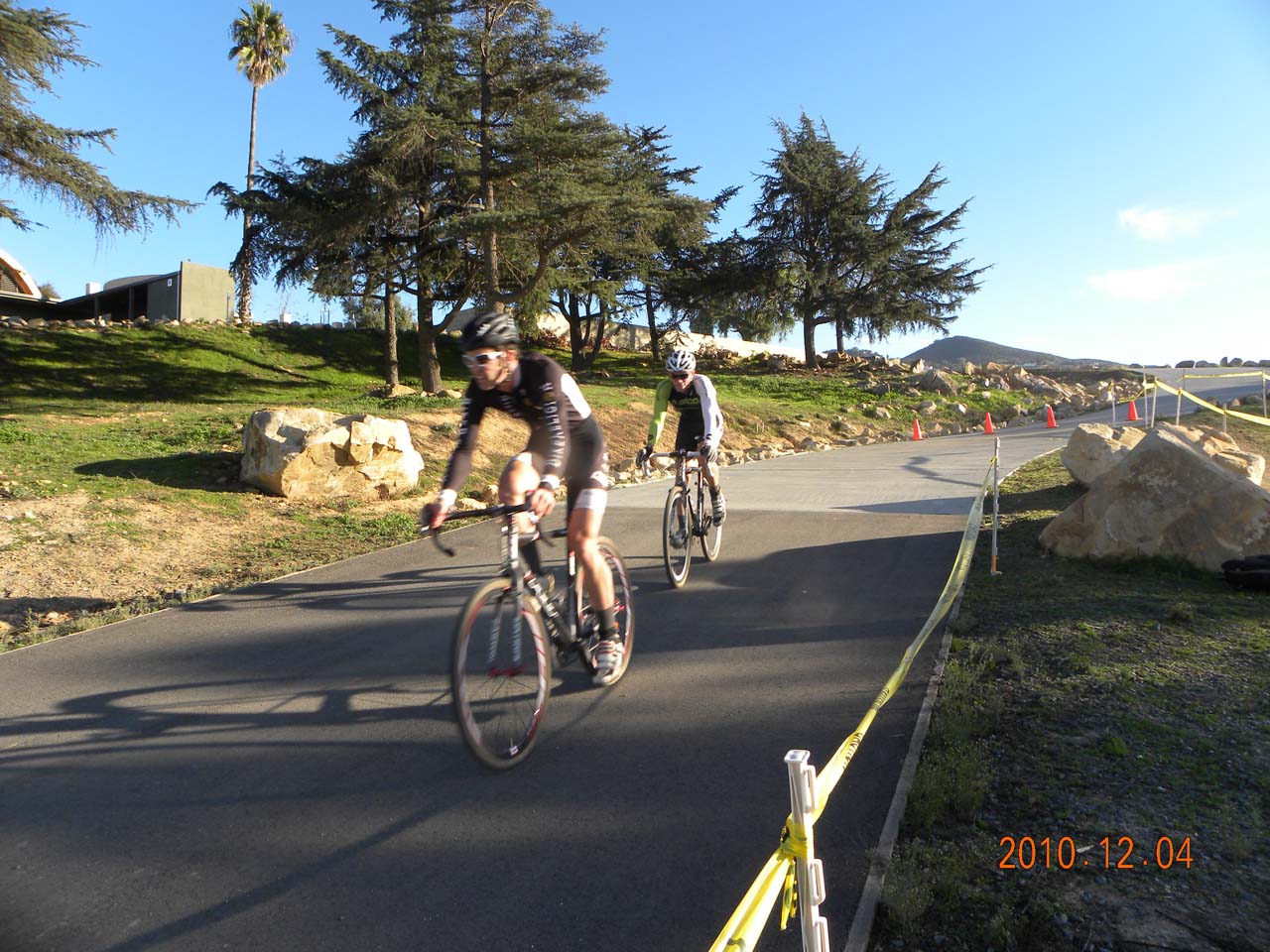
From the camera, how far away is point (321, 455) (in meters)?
12.0

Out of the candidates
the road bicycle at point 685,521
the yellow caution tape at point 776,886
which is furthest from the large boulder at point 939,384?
Result: the yellow caution tape at point 776,886

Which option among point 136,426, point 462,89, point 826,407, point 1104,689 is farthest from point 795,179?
point 1104,689

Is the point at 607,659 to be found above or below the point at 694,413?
below

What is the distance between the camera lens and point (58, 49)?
18562mm

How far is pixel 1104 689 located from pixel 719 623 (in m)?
2.69

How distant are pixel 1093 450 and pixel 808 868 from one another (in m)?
10.9

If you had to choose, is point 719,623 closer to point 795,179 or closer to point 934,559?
point 934,559

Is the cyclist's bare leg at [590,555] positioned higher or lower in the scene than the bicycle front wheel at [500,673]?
higher

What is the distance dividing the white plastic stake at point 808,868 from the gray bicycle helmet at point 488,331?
2904mm

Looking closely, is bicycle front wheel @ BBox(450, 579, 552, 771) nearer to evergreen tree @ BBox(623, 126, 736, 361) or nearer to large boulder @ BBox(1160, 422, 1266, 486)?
large boulder @ BBox(1160, 422, 1266, 486)

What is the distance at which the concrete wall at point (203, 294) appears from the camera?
123 feet

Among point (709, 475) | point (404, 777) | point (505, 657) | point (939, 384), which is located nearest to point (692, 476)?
point (709, 475)

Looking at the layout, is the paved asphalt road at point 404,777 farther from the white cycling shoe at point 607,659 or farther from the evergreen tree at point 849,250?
the evergreen tree at point 849,250

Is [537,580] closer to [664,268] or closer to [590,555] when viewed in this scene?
[590,555]
